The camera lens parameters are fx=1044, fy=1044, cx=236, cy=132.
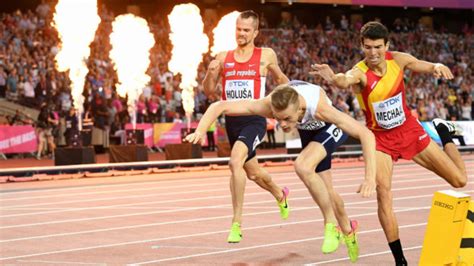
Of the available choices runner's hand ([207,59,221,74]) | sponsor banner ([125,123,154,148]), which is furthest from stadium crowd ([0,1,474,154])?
runner's hand ([207,59,221,74])

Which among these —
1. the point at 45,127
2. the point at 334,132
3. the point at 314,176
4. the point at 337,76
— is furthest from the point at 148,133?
the point at 337,76

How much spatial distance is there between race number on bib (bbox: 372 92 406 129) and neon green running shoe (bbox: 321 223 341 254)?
1.20m

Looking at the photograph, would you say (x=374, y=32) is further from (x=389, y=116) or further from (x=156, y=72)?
(x=156, y=72)

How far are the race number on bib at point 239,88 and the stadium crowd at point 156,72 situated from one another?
18.7 m

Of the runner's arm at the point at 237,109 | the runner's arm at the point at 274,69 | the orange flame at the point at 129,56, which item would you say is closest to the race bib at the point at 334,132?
the runner's arm at the point at 237,109

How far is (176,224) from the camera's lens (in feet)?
49.3

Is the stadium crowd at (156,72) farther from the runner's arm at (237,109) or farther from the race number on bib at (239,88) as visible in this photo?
the runner's arm at (237,109)

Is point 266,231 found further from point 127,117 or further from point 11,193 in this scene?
point 127,117

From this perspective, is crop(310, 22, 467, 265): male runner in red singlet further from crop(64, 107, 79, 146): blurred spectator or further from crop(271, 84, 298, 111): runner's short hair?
crop(64, 107, 79, 146): blurred spectator

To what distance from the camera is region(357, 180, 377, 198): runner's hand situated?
326 inches

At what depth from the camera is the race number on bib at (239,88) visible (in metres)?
13.3

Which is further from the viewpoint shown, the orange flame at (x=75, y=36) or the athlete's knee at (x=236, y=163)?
the orange flame at (x=75, y=36)

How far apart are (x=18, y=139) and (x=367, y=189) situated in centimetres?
2454

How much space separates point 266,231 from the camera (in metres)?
13.9
